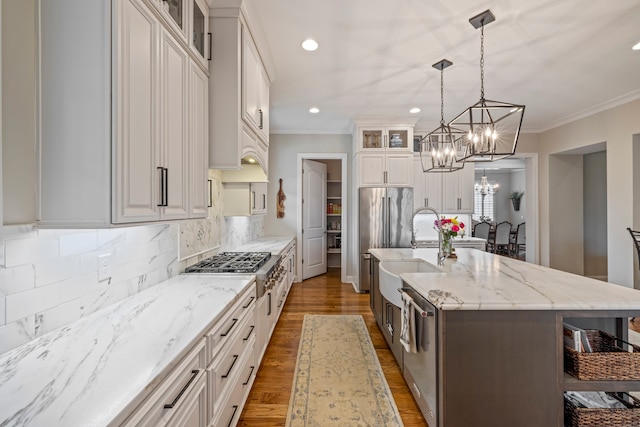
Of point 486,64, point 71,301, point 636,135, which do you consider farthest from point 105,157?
point 636,135

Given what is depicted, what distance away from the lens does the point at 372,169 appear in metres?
4.84

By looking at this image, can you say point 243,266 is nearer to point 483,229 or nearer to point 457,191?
point 457,191

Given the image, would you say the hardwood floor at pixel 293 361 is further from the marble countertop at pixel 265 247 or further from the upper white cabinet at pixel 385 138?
the upper white cabinet at pixel 385 138

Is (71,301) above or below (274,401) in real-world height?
above

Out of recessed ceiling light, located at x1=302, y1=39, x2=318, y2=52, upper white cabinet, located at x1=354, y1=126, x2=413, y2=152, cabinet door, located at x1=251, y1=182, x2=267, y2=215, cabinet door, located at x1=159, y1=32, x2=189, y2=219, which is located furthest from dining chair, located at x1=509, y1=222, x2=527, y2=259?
cabinet door, located at x1=159, y1=32, x2=189, y2=219

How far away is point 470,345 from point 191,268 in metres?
1.95

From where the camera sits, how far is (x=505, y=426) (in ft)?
5.10

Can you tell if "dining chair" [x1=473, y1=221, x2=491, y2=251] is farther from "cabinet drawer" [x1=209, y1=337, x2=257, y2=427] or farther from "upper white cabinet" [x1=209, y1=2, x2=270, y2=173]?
"upper white cabinet" [x1=209, y1=2, x2=270, y2=173]

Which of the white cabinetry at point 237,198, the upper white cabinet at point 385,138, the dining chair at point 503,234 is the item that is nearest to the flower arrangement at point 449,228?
the white cabinetry at point 237,198

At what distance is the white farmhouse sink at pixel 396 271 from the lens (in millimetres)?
2312

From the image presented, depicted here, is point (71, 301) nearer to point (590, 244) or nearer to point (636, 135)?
point (636, 135)

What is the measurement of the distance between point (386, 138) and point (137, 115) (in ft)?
13.6

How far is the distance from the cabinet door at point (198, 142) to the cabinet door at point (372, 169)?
318 centimetres

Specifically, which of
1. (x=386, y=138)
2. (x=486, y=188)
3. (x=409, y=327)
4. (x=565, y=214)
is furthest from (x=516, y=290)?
(x=486, y=188)
